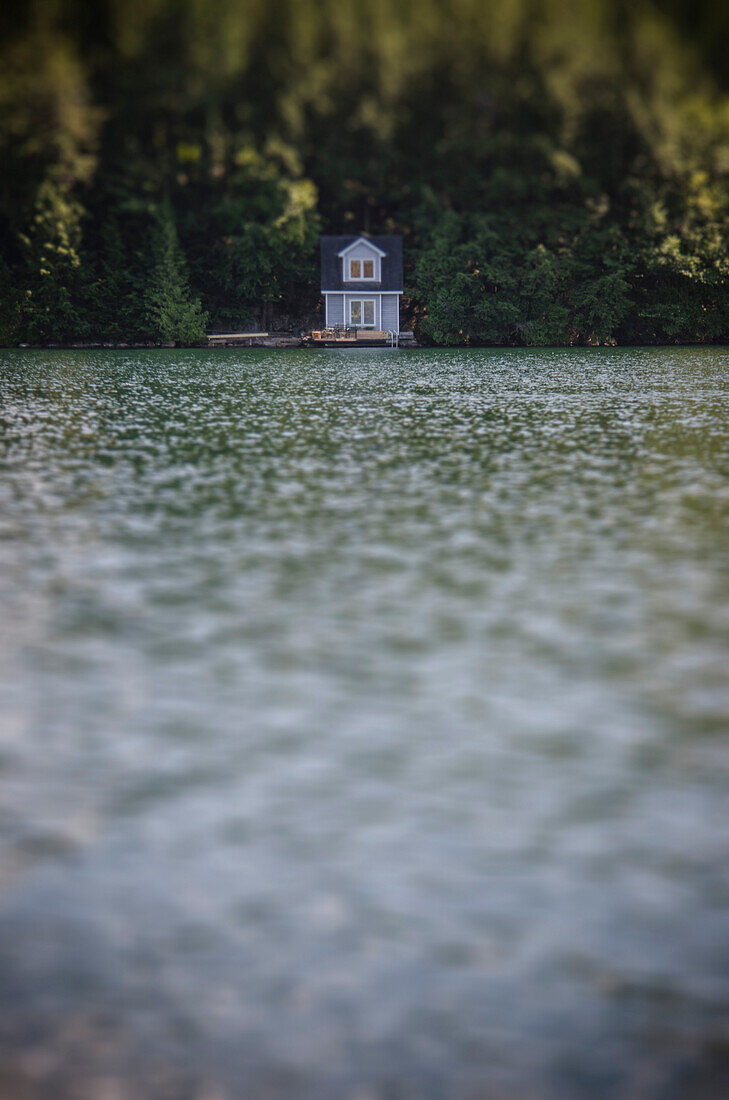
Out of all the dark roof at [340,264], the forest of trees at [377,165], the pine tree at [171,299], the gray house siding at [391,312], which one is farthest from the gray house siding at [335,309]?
the pine tree at [171,299]

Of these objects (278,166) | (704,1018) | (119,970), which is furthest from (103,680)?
(278,166)

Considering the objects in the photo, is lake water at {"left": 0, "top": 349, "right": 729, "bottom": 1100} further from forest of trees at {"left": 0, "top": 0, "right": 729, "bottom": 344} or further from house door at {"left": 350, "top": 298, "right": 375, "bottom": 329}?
house door at {"left": 350, "top": 298, "right": 375, "bottom": 329}

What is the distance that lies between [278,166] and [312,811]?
6016 centimetres

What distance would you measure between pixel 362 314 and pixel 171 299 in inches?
388

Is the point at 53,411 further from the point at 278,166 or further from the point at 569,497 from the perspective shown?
the point at 278,166

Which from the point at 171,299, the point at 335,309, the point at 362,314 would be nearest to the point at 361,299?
the point at 362,314

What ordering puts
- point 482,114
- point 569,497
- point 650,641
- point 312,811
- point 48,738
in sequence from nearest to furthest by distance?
point 312,811 < point 48,738 < point 650,641 < point 569,497 < point 482,114

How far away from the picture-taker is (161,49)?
63.5 meters

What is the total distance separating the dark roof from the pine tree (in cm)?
678

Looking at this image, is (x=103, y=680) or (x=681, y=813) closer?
(x=681, y=813)

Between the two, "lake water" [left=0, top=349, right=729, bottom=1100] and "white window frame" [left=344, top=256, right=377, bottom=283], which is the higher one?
"white window frame" [left=344, top=256, right=377, bottom=283]

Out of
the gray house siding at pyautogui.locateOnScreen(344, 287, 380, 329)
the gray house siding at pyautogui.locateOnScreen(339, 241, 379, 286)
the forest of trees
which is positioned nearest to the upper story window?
the gray house siding at pyautogui.locateOnScreen(339, 241, 379, 286)

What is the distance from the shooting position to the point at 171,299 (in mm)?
55812

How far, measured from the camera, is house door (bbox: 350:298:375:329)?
5875cm
